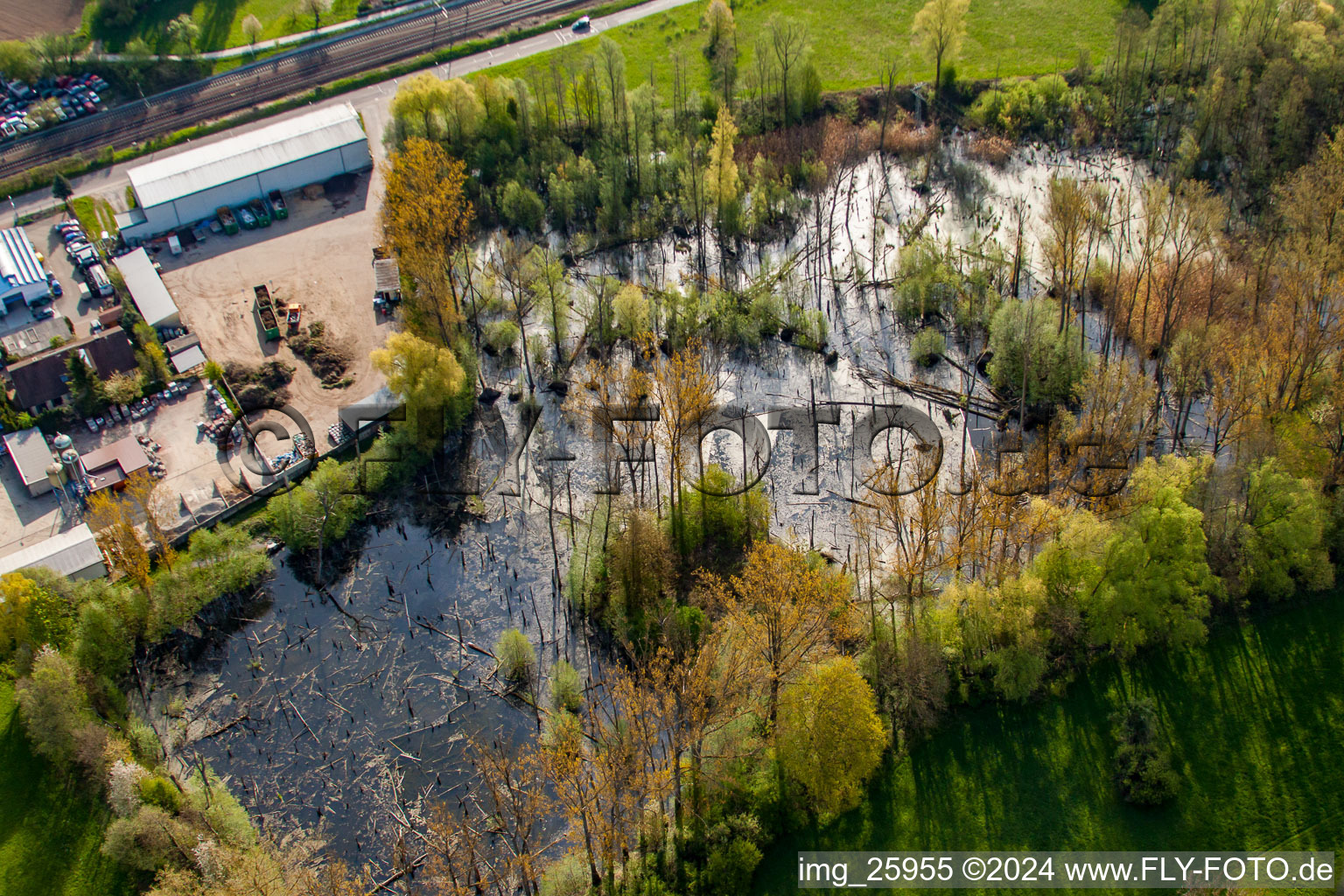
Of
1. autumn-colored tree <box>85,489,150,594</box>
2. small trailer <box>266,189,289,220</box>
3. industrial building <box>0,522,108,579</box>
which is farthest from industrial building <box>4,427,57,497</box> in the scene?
small trailer <box>266,189,289,220</box>

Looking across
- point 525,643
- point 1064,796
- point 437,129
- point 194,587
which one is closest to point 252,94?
point 437,129

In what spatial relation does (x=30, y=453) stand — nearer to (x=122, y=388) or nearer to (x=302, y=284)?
(x=122, y=388)

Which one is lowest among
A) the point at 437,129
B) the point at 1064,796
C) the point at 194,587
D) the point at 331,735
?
the point at 1064,796

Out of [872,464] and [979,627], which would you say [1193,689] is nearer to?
[979,627]

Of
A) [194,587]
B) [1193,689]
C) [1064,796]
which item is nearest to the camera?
[1064,796]

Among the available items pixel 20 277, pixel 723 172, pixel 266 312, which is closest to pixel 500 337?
pixel 266 312

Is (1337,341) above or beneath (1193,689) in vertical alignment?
above

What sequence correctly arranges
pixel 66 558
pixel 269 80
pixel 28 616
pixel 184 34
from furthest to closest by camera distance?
pixel 184 34 < pixel 269 80 < pixel 66 558 < pixel 28 616

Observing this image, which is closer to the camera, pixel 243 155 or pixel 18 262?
pixel 18 262
